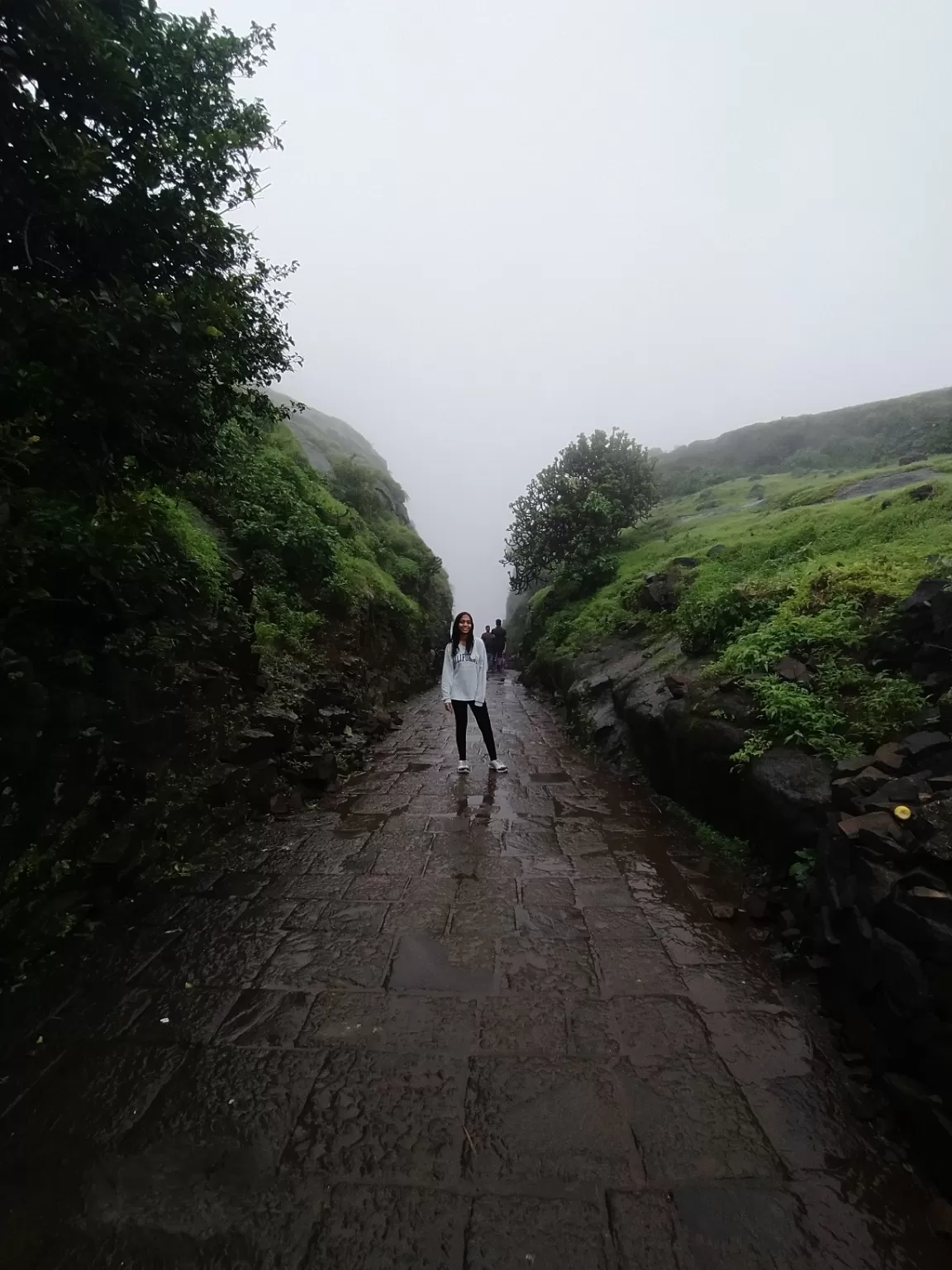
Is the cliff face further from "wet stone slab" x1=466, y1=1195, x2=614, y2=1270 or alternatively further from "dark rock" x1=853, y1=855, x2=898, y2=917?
"dark rock" x1=853, y1=855, x2=898, y2=917

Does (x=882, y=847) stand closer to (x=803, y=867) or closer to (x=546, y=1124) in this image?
(x=803, y=867)

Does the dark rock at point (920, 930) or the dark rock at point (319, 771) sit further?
the dark rock at point (319, 771)

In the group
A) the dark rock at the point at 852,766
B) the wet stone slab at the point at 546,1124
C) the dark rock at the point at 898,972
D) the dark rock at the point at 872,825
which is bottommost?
the wet stone slab at the point at 546,1124

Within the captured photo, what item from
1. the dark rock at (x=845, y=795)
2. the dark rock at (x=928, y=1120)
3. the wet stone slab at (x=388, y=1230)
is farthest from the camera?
the dark rock at (x=845, y=795)

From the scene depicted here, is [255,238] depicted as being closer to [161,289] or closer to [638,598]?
[161,289]

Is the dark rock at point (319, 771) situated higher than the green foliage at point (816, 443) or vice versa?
the green foliage at point (816, 443)

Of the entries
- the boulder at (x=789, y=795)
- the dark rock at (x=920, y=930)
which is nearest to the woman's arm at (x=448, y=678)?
the boulder at (x=789, y=795)

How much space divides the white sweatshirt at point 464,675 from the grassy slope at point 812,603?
2.64m

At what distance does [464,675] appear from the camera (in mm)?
7090

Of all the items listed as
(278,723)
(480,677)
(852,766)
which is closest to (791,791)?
(852,766)

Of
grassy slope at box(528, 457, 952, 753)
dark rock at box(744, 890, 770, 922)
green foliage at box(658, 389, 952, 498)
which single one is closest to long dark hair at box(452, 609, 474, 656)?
grassy slope at box(528, 457, 952, 753)

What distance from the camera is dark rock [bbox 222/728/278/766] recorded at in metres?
5.50

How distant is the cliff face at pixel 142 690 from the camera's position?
10.6ft

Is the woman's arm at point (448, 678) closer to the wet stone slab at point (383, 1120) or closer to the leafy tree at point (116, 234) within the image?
the leafy tree at point (116, 234)
